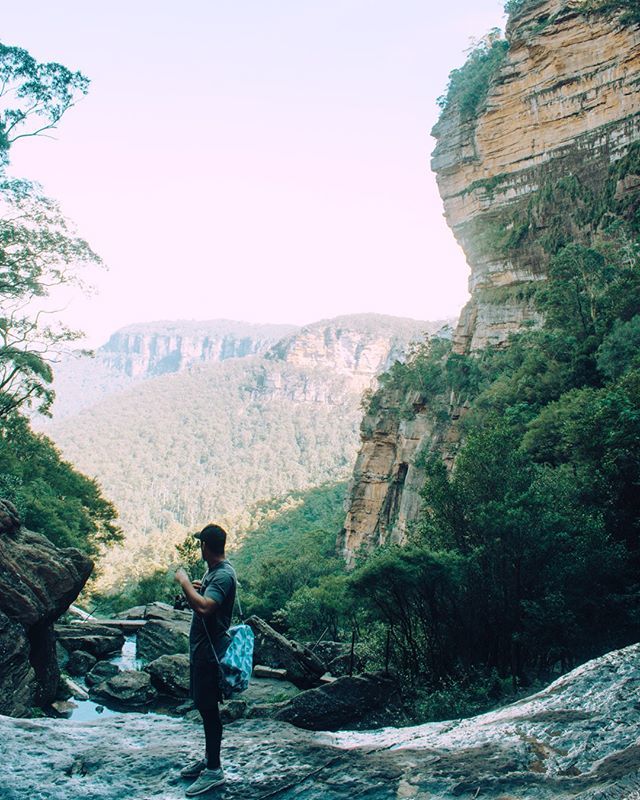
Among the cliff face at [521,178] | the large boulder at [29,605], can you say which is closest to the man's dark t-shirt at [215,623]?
the large boulder at [29,605]

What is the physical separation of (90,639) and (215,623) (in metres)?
14.7

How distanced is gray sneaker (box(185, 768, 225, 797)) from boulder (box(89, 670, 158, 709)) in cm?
778

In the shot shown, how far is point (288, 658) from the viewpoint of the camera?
13492 millimetres

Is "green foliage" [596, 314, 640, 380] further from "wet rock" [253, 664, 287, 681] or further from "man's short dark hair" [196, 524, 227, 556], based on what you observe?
"man's short dark hair" [196, 524, 227, 556]

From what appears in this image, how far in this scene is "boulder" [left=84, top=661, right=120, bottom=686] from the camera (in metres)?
13.7

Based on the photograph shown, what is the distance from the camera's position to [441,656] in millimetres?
11023

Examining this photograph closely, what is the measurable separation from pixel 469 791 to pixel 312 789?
1.25 m

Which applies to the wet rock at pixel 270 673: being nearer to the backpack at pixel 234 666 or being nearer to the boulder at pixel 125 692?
the boulder at pixel 125 692

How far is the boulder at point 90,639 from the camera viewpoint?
16906mm

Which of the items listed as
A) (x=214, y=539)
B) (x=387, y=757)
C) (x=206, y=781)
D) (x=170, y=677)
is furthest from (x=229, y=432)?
(x=206, y=781)

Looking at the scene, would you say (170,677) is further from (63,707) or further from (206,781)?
(206,781)

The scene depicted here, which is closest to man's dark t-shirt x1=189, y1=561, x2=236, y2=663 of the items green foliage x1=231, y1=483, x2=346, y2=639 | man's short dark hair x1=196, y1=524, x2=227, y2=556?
man's short dark hair x1=196, y1=524, x2=227, y2=556

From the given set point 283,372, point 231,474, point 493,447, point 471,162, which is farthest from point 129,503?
point 493,447

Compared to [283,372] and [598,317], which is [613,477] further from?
[283,372]
